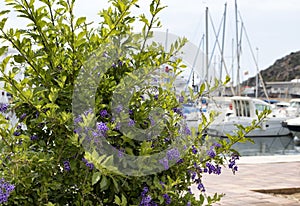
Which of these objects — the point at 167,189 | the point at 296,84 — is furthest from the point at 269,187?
the point at 296,84

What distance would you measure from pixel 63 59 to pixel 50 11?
0.22 m

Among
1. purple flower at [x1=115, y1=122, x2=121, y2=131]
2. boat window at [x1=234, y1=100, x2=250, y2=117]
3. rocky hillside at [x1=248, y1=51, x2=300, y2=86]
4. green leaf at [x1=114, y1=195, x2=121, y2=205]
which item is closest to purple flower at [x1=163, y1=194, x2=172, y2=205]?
green leaf at [x1=114, y1=195, x2=121, y2=205]

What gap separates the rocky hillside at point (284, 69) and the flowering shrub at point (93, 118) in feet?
223

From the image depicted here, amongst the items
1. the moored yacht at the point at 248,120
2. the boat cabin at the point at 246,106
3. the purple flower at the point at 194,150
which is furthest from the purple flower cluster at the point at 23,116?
the boat cabin at the point at 246,106

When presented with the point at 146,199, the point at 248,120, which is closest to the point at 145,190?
the point at 146,199

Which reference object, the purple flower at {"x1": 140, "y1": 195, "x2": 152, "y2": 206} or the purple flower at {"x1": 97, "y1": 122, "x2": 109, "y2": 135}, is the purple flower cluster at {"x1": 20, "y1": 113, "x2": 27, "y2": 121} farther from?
the purple flower at {"x1": 140, "y1": 195, "x2": 152, "y2": 206}

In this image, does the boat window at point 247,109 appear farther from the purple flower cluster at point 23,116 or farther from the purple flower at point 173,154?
the purple flower cluster at point 23,116

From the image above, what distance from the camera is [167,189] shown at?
2.32m

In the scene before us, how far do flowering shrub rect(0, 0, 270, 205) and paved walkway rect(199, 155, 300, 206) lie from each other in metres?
2.94

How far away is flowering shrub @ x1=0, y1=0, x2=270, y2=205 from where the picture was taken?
7.27ft

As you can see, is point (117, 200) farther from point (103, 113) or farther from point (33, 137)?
point (33, 137)

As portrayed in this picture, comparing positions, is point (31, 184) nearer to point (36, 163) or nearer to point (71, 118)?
point (36, 163)

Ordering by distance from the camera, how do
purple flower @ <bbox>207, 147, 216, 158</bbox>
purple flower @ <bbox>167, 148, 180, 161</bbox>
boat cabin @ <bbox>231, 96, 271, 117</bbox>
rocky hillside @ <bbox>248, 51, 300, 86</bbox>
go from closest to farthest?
1. purple flower @ <bbox>167, 148, 180, 161</bbox>
2. purple flower @ <bbox>207, 147, 216, 158</bbox>
3. boat cabin @ <bbox>231, 96, 271, 117</bbox>
4. rocky hillside @ <bbox>248, 51, 300, 86</bbox>

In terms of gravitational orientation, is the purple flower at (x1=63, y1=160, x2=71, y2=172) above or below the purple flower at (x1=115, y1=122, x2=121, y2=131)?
below
